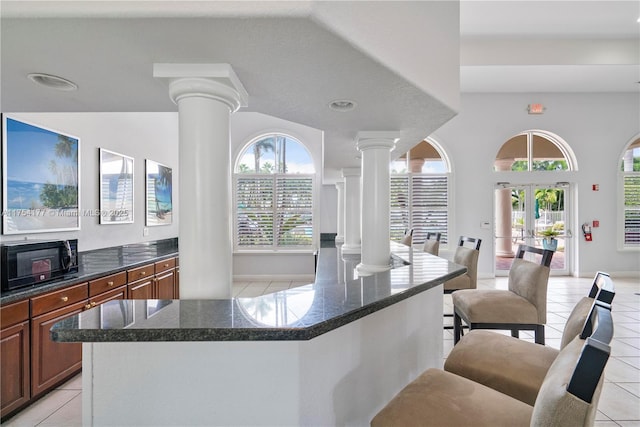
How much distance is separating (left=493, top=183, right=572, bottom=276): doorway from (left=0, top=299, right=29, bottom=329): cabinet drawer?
6.68 meters

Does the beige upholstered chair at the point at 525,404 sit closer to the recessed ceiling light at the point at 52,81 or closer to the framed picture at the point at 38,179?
the recessed ceiling light at the point at 52,81

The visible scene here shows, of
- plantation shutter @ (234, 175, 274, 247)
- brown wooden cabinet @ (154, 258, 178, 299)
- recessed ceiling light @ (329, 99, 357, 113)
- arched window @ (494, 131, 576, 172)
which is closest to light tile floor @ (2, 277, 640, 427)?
brown wooden cabinet @ (154, 258, 178, 299)

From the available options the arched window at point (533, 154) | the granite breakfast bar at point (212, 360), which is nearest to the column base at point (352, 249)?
the granite breakfast bar at point (212, 360)

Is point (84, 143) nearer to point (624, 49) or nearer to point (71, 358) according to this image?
point (71, 358)

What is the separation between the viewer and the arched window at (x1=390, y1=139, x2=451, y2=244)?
595cm

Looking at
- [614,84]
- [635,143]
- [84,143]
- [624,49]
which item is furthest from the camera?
[635,143]

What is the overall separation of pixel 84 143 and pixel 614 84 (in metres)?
8.43

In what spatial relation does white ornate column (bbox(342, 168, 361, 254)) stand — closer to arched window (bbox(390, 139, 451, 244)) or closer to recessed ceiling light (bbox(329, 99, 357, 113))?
recessed ceiling light (bbox(329, 99, 357, 113))

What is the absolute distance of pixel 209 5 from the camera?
0.81 meters

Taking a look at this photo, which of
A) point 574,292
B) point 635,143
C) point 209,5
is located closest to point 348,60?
point 209,5

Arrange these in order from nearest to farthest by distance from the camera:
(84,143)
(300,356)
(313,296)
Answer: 1. (300,356)
2. (313,296)
3. (84,143)

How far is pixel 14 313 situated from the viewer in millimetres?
1812

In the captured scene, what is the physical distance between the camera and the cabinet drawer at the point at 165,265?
336 centimetres

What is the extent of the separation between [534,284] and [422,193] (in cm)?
399
